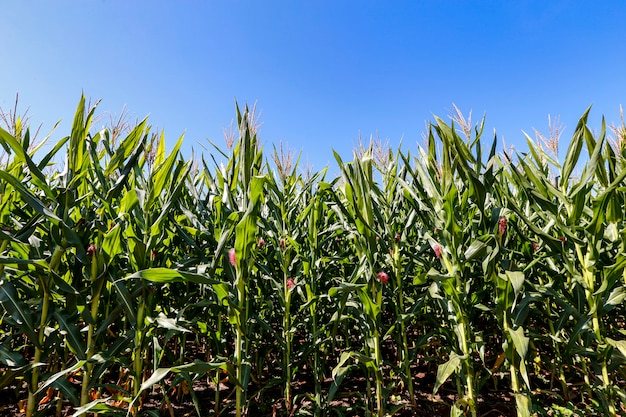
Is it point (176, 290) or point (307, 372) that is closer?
point (176, 290)

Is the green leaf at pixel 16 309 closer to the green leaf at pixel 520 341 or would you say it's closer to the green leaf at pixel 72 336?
the green leaf at pixel 72 336

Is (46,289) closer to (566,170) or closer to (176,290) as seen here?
(176,290)

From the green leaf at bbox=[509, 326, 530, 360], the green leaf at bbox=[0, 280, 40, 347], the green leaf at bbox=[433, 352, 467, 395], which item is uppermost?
the green leaf at bbox=[0, 280, 40, 347]

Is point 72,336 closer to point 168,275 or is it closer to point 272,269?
point 168,275

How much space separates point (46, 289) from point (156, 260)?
1.53 ft

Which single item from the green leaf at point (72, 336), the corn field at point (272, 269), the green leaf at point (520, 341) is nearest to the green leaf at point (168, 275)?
the corn field at point (272, 269)

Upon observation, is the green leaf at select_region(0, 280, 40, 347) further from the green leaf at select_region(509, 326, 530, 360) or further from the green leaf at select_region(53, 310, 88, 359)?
the green leaf at select_region(509, 326, 530, 360)

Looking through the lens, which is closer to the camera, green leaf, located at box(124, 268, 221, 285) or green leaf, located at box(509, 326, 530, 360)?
green leaf, located at box(124, 268, 221, 285)

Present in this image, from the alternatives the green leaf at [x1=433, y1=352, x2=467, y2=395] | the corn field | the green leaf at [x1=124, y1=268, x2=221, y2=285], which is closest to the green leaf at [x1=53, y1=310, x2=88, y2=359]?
the corn field

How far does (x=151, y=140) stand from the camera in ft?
7.05

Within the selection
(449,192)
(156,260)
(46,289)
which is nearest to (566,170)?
(449,192)

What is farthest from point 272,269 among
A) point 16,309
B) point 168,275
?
point 16,309

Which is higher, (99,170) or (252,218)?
(99,170)

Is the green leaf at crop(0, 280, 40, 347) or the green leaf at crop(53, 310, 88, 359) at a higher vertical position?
the green leaf at crop(0, 280, 40, 347)
